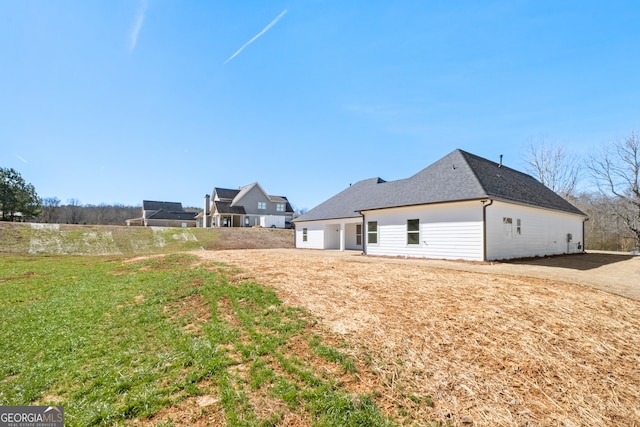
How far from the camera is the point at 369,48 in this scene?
38.4ft

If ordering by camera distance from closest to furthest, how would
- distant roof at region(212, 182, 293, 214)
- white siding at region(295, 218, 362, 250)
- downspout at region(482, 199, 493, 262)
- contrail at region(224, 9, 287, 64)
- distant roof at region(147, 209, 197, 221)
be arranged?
contrail at region(224, 9, 287, 64) → downspout at region(482, 199, 493, 262) → white siding at region(295, 218, 362, 250) → distant roof at region(212, 182, 293, 214) → distant roof at region(147, 209, 197, 221)

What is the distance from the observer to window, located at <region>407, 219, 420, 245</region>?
1479 centimetres

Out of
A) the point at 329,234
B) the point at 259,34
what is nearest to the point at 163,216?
the point at 329,234

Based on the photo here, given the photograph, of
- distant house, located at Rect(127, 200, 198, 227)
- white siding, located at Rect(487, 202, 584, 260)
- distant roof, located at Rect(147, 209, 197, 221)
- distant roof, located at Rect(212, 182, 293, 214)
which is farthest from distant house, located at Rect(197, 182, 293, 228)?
white siding, located at Rect(487, 202, 584, 260)

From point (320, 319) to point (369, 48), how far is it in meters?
11.0

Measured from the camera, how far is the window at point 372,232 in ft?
55.5

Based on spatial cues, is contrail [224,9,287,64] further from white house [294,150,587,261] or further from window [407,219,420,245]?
window [407,219,420,245]

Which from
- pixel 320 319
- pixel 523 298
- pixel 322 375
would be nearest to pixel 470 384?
pixel 322 375

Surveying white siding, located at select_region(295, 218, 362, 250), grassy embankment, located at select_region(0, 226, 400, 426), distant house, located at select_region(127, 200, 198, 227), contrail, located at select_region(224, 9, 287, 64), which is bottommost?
grassy embankment, located at select_region(0, 226, 400, 426)

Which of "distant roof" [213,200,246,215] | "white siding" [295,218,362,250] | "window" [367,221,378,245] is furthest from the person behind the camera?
"distant roof" [213,200,246,215]

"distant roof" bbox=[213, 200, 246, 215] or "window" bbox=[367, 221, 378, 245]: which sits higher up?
"distant roof" bbox=[213, 200, 246, 215]

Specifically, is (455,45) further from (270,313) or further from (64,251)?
(64,251)
